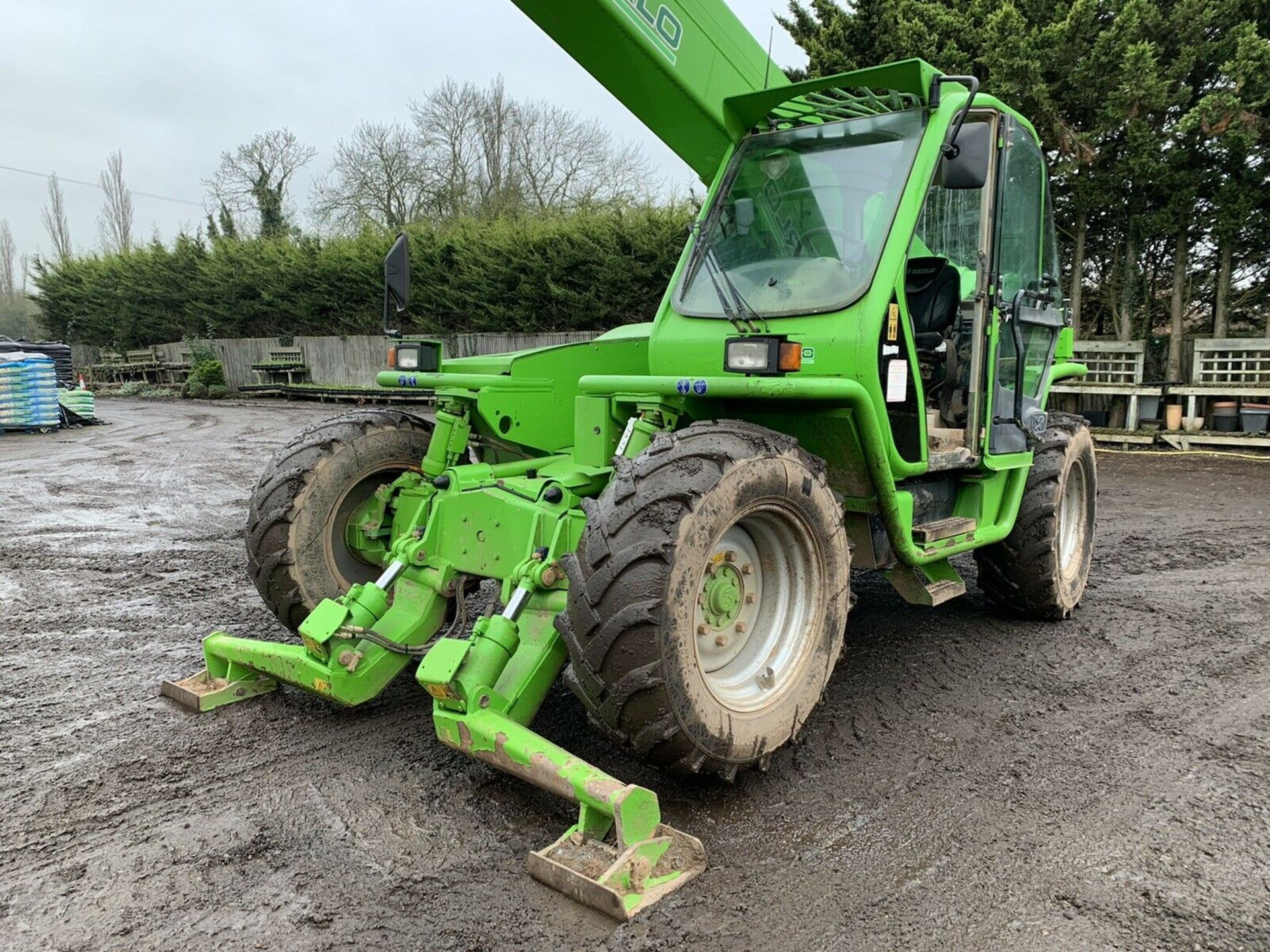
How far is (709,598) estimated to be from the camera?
3.11m

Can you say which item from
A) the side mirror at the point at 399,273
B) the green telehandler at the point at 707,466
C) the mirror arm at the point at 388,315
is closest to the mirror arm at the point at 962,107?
the green telehandler at the point at 707,466

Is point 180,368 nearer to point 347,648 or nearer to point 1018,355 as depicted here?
point 347,648

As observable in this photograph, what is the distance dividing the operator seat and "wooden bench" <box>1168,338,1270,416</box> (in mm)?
10343

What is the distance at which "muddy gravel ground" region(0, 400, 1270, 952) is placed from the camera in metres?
2.46

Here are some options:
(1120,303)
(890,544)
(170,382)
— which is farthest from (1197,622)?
(170,382)

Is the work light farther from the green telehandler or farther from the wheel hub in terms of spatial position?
the wheel hub

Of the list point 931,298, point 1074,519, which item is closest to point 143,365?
point 1074,519

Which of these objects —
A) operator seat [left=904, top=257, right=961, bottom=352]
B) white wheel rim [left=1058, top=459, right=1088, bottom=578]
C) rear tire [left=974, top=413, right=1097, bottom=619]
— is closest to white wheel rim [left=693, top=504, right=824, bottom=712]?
operator seat [left=904, top=257, right=961, bottom=352]

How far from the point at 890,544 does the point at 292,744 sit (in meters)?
2.57

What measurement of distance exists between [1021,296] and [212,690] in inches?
163

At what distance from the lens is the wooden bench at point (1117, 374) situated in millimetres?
13328

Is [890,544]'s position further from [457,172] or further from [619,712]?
[457,172]

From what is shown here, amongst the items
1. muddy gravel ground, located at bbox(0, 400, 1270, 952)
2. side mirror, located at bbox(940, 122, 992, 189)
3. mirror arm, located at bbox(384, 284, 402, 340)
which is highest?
side mirror, located at bbox(940, 122, 992, 189)

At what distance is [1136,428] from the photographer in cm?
1341
